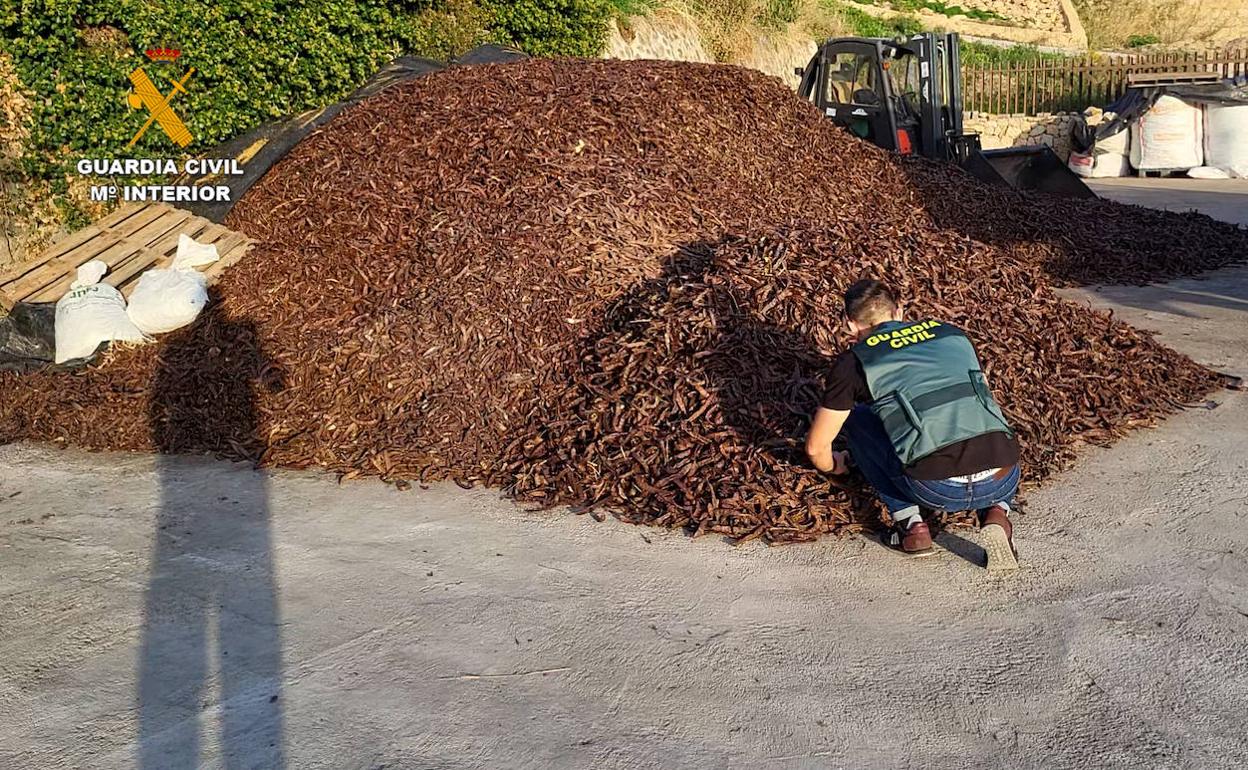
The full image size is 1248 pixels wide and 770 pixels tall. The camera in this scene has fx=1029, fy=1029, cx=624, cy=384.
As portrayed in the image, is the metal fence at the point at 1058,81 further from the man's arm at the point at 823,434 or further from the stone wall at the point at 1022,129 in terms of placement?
the man's arm at the point at 823,434

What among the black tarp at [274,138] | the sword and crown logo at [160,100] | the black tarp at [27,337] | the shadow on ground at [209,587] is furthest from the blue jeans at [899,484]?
the sword and crown logo at [160,100]

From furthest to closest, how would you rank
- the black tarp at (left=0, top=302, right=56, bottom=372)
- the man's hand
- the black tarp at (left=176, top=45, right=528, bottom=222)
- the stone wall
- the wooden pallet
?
1. the stone wall
2. the black tarp at (left=176, top=45, right=528, bottom=222)
3. the wooden pallet
4. the black tarp at (left=0, top=302, right=56, bottom=372)
5. the man's hand

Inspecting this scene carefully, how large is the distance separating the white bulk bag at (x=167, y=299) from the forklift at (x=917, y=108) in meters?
7.80

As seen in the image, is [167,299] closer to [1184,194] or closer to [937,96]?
[937,96]

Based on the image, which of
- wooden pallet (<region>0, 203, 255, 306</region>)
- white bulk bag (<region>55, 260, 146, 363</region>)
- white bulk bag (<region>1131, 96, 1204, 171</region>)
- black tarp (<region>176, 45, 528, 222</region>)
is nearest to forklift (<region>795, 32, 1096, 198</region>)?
black tarp (<region>176, 45, 528, 222</region>)

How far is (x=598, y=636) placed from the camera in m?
3.70

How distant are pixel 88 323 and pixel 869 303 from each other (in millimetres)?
5177

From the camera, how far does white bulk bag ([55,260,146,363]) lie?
6.70 m

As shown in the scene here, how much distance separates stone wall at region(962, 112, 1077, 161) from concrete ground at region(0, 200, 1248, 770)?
18480mm

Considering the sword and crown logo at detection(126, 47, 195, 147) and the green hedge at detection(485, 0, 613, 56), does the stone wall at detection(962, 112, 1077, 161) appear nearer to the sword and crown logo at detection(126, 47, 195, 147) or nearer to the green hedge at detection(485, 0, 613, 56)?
the green hedge at detection(485, 0, 613, 56)

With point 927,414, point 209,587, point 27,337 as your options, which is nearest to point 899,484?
point 927,414

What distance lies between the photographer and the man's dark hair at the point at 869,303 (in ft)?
13.3

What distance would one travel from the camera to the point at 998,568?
13.2 feet

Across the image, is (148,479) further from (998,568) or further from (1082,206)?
(1082,206)
